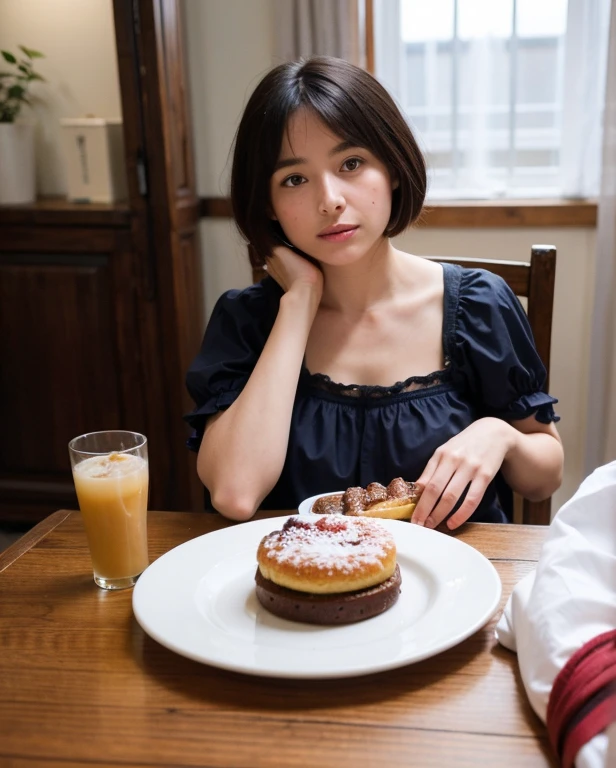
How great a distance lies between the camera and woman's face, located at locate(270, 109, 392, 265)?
1.42 metres

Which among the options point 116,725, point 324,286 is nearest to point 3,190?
point 324,286

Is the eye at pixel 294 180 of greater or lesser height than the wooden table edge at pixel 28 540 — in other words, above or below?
above

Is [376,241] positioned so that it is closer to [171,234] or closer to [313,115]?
[313,115]

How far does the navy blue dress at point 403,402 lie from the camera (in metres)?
1.47

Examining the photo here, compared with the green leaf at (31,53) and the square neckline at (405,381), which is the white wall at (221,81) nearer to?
the green leaf at (31,53)

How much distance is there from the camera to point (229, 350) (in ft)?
5.11

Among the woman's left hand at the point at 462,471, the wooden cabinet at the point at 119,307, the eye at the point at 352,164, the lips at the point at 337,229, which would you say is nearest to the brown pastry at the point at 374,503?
the woman's left hand at the point at 462,471

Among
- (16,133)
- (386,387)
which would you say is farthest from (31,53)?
(386,387)

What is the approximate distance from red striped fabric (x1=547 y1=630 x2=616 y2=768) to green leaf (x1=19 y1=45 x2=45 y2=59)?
2.65 metres

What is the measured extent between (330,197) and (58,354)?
168 cm

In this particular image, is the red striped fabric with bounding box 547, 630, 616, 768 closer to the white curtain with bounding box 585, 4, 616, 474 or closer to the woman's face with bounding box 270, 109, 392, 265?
the woman's face with bounding box 270, 109, 392, 265

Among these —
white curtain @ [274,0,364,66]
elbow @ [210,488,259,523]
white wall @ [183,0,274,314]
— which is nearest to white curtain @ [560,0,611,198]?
white curtain @ [274,0,364,66]

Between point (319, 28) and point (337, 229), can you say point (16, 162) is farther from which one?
point (337, 229)

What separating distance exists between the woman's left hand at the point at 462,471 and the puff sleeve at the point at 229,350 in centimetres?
42
